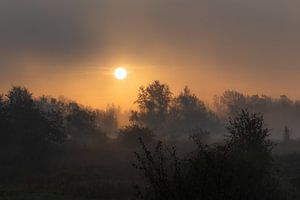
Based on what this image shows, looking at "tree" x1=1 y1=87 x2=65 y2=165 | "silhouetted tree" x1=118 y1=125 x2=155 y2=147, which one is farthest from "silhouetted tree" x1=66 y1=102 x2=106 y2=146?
"tree" x1=1 y1=87 x2=65 y2=165

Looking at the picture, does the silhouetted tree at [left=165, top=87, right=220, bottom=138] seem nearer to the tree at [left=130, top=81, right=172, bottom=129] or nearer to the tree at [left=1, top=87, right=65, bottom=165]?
the tree at [left=130, top=81, right=172, bottom=129]

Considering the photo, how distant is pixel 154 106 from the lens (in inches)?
5536

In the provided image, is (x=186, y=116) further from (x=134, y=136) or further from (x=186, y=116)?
(x=134, y=136)

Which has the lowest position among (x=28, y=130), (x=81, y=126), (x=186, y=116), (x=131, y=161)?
(x=131, y=161)

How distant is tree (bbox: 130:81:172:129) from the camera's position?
455 feet

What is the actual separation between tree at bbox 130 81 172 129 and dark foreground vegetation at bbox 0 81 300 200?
131ft

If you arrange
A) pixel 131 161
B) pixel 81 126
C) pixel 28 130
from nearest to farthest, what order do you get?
pixel 131 161 → pixel 28 130 → pixel 81 126

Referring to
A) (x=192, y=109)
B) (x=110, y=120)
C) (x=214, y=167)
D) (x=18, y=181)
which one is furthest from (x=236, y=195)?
(x=110, y=120)

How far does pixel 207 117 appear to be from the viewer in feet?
527

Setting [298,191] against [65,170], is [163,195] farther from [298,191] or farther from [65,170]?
[65,170]

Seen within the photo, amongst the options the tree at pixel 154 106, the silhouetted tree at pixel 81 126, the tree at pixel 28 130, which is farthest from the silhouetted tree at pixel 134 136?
the tree at pixel 154 106

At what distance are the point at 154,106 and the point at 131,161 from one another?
8400 cm

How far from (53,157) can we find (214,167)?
59.2 meters

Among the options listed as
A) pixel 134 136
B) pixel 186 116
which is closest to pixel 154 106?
pixel 186 116
